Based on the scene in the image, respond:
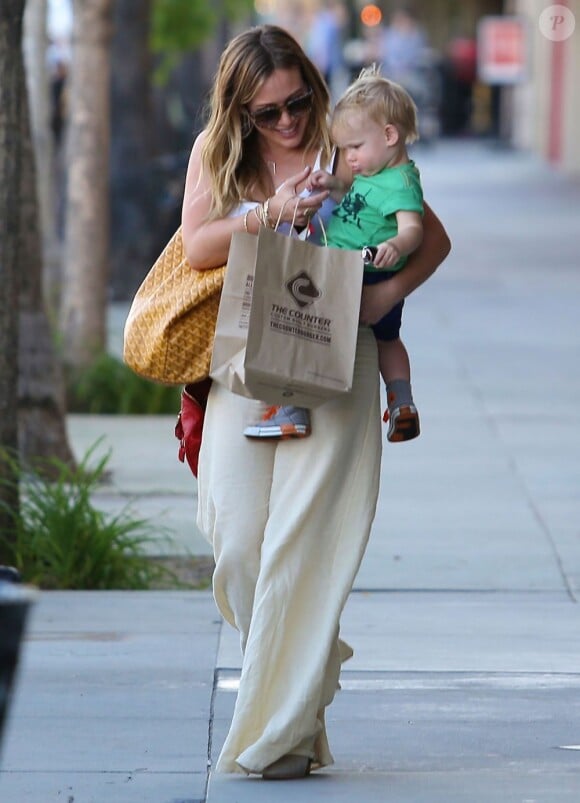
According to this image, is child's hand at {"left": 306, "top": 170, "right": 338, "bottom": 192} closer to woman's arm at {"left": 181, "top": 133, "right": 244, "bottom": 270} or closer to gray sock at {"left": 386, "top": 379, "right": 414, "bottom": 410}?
woman's arm at {"left": 181, "top": 133, "right": 244, "bottom": 270}

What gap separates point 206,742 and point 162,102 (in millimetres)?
17174

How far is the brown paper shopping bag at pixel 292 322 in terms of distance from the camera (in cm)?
391

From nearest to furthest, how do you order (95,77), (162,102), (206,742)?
(206,742) < (95,77) < (162,102)

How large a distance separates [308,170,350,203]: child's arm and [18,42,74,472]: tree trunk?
14.0 ft

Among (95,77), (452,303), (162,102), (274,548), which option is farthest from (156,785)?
(162,102)

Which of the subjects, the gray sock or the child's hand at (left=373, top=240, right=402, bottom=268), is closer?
the child's hand at (left=373, top=240, right=402, bottom=268)

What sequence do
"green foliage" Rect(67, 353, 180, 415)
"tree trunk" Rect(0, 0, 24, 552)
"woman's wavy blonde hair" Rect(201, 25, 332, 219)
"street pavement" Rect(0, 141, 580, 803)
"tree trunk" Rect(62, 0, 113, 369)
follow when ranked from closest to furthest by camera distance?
1. "woman's wavy blonde hair" Rect(201, 25, 332, 219)
2. "street pavement" Rect(0, 141, 580, 803)
3. "tree trunk" Rect(0, 0, 24, 552)
4. "green foliage" Rect(67, 353, 180, 415)
5. "tree trunk" Rect(62, 0, 113, 369)

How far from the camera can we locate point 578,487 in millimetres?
8211

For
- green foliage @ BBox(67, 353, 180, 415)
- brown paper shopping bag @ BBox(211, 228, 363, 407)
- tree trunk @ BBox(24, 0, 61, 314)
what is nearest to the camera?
brown paper shopping bag @ BBox(211, 228, 363, 407)

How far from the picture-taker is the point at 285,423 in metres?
4.11

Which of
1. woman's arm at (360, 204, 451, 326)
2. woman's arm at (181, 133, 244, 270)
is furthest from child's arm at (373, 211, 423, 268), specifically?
woman's arm at (181, 133, 244, 270)

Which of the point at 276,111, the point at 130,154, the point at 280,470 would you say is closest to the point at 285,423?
the point at 280,470

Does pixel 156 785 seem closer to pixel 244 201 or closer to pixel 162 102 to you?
pixel 244 201

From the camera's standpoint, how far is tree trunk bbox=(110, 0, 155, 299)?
14.9 m
